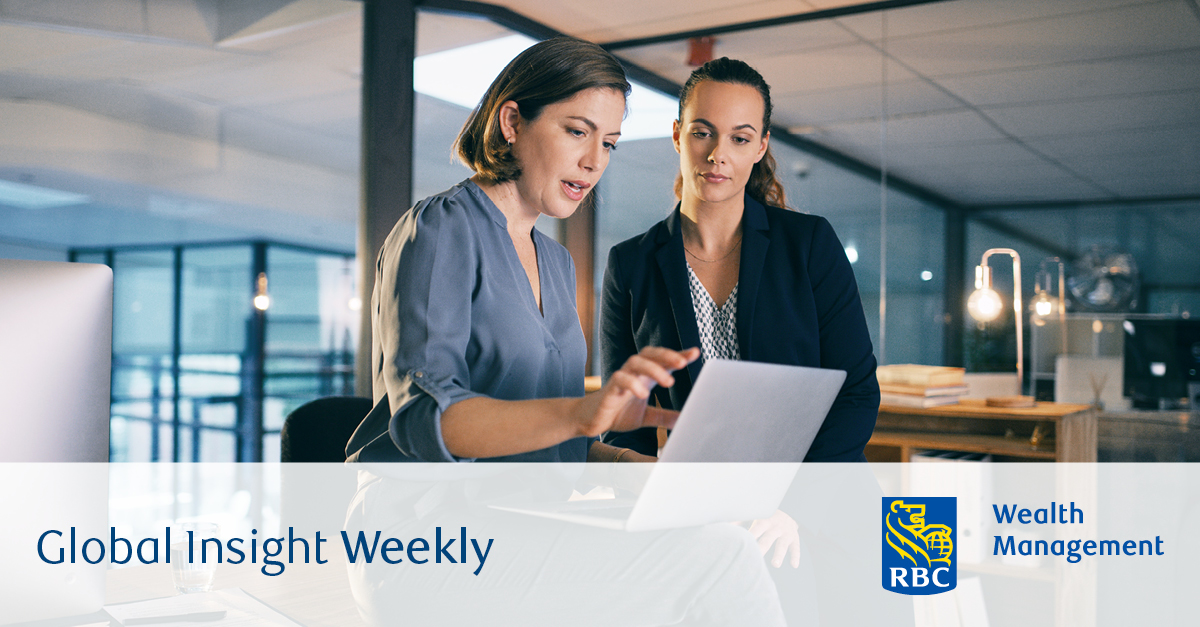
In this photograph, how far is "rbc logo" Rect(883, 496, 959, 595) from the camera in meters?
2.11

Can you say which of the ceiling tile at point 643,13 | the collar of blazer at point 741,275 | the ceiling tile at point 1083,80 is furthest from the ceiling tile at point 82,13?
the ceiling tile at point 1083,80

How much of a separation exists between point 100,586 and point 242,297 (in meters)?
2.66

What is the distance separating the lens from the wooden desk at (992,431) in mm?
2811

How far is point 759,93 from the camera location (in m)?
1.73

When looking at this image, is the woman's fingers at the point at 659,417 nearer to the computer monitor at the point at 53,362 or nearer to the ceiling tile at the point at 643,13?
the computer monitor at the point at 53,362

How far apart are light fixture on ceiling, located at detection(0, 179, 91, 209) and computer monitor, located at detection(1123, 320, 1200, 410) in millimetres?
4178

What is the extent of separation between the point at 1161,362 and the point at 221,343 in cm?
383

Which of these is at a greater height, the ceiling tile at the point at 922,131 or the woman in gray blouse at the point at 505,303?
the ceiling tile at the point at 922,131

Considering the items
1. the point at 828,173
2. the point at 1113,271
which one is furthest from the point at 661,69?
the point at 1113,271

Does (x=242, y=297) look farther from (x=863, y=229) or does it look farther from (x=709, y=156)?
(x=863, y=229)

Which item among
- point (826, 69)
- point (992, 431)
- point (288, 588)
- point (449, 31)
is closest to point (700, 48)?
point (826, 69)

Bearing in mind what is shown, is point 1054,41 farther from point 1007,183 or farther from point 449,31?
point 449,31

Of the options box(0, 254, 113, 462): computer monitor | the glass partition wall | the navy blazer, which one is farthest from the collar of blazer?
the glass partition wall

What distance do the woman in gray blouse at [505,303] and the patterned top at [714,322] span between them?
0.51 meters
